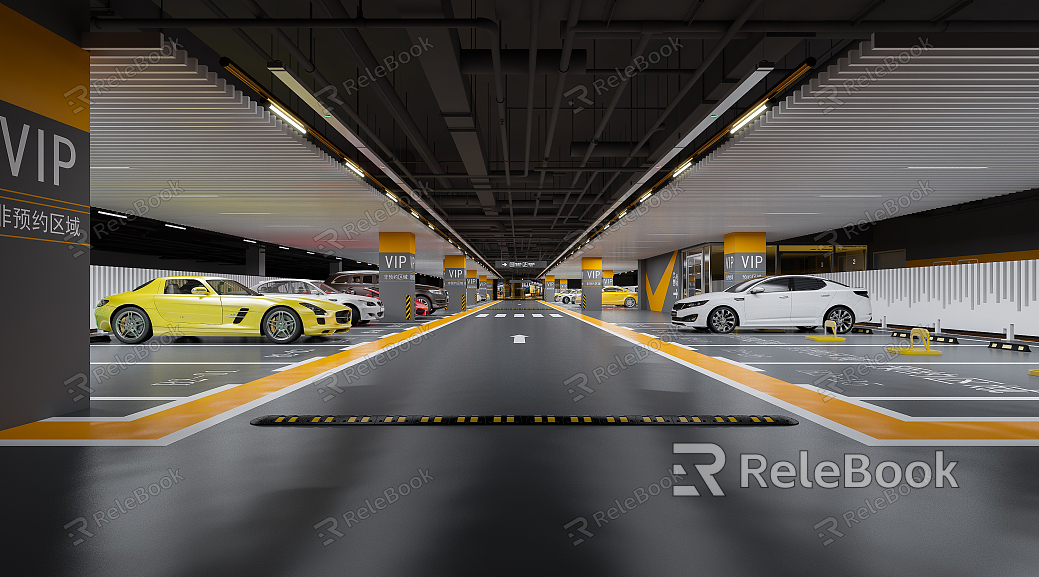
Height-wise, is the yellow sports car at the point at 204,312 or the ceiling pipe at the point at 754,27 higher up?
the ceiling pipe at the point at 754,27

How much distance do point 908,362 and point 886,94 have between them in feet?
13.9

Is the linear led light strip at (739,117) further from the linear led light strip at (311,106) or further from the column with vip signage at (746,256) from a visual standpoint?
the column with vip signage at (746,256)

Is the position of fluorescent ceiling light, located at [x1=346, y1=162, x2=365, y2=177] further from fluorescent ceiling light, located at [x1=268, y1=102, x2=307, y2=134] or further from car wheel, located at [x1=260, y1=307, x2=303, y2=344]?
car wheel, located at [x1=260, y1=307, x2=303, y2=344]

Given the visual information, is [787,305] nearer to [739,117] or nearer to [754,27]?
[739,117]

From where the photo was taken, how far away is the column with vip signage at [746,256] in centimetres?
1903

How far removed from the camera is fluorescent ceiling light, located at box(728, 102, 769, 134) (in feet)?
20.6

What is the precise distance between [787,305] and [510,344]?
7433mm

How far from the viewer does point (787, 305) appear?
12281 millimetres

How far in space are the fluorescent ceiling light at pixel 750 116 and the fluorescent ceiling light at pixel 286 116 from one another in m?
6.37

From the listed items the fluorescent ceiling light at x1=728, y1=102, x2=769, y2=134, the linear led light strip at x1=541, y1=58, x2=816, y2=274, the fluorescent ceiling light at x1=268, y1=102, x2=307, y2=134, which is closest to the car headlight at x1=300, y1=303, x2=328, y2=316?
the fluorescent ceiling light at x1=268, y1=102, x2=307, y2=134

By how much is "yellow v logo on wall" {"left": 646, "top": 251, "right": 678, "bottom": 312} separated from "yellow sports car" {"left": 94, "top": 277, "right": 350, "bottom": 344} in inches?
853

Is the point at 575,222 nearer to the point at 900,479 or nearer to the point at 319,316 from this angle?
the point at 319,316

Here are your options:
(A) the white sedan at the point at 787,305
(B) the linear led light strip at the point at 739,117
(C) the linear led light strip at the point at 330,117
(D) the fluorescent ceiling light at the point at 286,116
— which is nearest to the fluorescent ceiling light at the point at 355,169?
(C) the linear led light strip at the point at 330,117

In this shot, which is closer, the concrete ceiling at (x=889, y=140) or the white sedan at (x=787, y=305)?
the concrete ceiling at (x=889, y=140)
